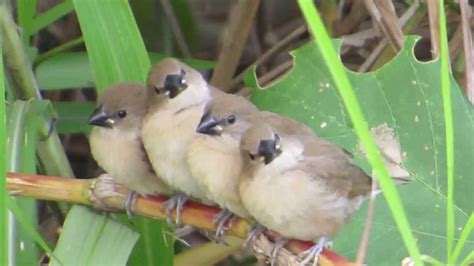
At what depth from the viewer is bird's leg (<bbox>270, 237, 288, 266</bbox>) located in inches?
57.6

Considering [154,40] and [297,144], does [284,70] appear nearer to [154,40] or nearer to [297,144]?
[154,40]

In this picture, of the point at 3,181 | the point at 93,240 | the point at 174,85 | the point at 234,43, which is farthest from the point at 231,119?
the point at 234,43

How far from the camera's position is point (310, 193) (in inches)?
62.8

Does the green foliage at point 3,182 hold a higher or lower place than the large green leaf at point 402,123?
higher

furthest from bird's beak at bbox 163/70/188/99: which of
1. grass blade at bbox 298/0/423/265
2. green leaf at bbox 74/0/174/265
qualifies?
grass blade at bbox 298/0/423/265

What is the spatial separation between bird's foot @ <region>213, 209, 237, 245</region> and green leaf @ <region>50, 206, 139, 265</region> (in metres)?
0.21

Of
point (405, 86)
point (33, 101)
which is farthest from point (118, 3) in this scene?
point (405, 86)

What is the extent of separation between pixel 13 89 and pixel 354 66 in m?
1.00

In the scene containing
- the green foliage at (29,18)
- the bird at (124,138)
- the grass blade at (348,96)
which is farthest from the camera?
the green foliage at (29,18)

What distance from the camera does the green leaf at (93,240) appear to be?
172cm

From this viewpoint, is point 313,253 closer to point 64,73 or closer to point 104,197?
point 104,197

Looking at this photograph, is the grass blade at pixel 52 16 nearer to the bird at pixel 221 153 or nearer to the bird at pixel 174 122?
the bird at pixel 174 122

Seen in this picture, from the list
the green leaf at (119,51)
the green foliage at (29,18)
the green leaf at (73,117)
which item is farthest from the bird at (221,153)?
the green leaf at (73,117)

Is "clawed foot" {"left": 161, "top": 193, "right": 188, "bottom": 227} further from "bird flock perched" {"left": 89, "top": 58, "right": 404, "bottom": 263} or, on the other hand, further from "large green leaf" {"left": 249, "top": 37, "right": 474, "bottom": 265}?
"large green leaf" {"left": 249, "top": 37, "right": 474, "bottom": 265}
